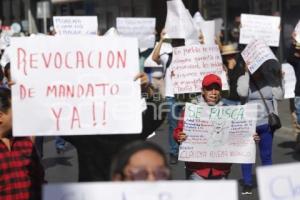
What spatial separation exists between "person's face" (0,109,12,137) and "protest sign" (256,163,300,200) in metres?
1.66

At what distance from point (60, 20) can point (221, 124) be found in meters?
6.39

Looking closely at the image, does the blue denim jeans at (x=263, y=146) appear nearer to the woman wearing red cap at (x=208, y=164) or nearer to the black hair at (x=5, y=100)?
the woman wearing red cap at (x=208, y=164)

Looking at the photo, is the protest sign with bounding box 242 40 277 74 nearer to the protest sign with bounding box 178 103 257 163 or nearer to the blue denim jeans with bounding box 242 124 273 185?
the blue denim jeans with bounding box 242 124 273 185

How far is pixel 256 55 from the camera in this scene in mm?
7195

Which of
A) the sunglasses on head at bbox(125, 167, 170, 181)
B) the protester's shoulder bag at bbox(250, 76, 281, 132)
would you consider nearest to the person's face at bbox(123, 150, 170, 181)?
the sunglasses on head at bbox(125, 167, 170, 181)

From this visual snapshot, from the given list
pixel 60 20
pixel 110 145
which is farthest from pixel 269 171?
pixel 60 20

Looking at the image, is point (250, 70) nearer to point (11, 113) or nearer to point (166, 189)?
point (11, 113)

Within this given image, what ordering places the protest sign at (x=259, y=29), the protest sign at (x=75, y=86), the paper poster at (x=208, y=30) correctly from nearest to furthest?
the protest sign at (x=75, y=86)
the protest sign at (x=259, y=29)
the paper poster at (x=208, y=30)

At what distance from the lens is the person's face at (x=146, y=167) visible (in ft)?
8.31

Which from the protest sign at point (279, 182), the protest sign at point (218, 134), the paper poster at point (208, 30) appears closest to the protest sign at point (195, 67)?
the protest sign at point (218, 134)

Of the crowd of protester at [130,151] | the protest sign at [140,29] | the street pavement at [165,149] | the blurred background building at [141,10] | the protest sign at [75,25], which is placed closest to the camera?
the crowd of protester at [130,151]

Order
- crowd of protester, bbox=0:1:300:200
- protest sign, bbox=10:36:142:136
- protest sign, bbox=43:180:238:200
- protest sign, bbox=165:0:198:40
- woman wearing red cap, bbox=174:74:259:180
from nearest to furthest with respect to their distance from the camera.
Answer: protest sign, bbox=43:180:238:200 → crowd of protester, bbox=0:1:300:200 → protest sign, bbox=10:36:142:136 → woman wearing red cap, bbox=174:74:259:180 → protest sign, bbox=165:0:198:40

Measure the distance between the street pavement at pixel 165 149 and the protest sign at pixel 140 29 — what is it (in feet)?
5.12

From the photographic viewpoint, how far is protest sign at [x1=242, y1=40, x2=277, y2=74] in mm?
7070
